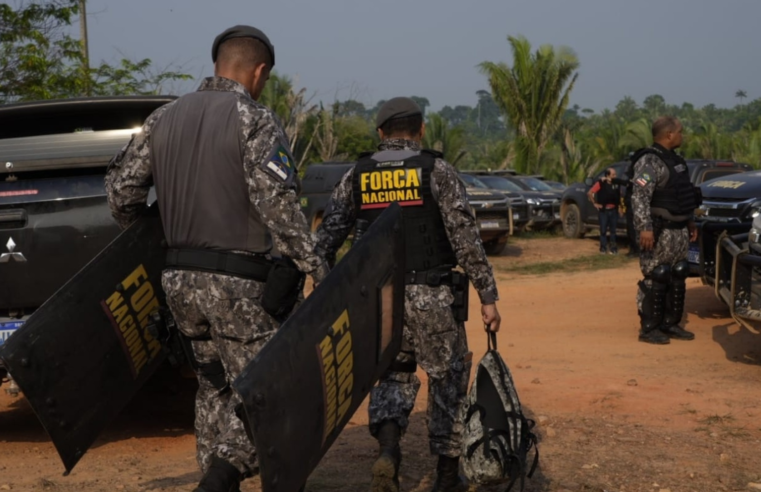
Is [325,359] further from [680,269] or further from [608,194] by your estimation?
[608,194]

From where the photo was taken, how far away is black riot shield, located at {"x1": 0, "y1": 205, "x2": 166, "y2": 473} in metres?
4.12

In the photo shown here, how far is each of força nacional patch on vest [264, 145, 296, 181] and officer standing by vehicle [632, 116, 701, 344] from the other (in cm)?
538

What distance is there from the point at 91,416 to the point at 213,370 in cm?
59

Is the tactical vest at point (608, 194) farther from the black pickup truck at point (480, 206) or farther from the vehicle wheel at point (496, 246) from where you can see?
the vehicle wheel at point (496, 246)

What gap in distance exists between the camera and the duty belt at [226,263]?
3955 mm

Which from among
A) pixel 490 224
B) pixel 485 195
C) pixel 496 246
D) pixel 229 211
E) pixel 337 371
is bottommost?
pixel 496 246

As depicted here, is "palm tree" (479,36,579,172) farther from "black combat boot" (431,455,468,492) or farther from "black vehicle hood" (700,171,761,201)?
"black combat boot" (431,455,468,492)

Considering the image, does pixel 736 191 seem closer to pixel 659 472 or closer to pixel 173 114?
pixel 659 472

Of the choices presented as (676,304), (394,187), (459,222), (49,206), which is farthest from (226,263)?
(676,304)

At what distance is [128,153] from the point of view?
4.15 meters

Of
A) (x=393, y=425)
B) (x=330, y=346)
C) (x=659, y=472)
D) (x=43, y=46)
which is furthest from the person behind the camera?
(x=43, y=46)

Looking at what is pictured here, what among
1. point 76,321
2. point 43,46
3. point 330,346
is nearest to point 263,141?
point 330,346

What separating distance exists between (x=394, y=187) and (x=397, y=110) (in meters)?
0.42

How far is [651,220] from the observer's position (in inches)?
344
